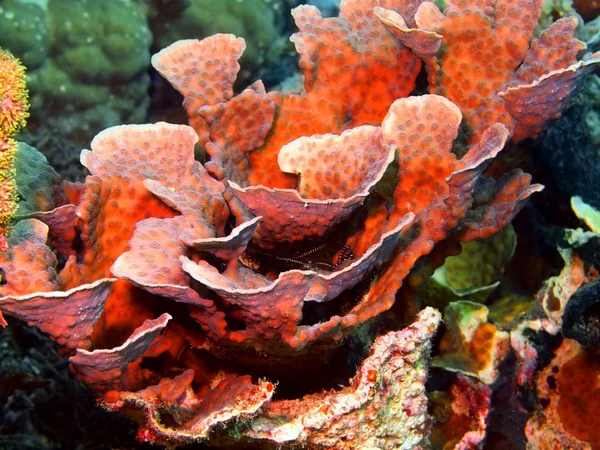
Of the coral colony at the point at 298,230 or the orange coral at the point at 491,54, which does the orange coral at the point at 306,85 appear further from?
the orange coral at the point at 491,54

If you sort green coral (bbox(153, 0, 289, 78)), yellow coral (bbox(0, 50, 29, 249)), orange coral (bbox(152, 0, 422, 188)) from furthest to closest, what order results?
1. green coral (bbox(153, 0, 289, 78))
2. orange coral (bbox(152, 0, 422, 188))
3. yellow coral (bbox(0, 50, 29, 249))

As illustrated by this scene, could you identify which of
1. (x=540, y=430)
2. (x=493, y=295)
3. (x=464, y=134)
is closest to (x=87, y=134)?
(x=464, y=134)

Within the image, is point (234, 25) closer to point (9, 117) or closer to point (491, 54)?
point (491, 54)

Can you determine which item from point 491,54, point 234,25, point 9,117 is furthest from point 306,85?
point 9,117

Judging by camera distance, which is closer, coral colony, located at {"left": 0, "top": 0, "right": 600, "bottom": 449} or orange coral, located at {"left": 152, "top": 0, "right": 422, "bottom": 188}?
coral colony, located at {"left": 0, "top": 0, "right": 600, "bottom": 449}

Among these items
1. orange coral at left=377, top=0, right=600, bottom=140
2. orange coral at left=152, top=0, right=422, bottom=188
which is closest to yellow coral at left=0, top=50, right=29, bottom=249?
orange coral at left=152, top=0, right=422, bottom=188

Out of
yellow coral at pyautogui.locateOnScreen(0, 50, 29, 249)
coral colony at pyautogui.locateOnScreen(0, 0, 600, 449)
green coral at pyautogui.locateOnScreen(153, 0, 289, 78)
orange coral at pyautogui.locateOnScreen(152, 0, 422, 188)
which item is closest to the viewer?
yellow coral at pyautogui.locateOnScreen(0, 50, 29, 249)

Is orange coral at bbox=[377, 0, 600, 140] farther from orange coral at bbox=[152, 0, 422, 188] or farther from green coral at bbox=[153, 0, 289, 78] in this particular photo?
green coral at bbox=[153, 0, 289, 78]

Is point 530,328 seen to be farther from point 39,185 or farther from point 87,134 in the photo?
point 87,134

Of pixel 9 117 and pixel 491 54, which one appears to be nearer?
pixel 9 117
